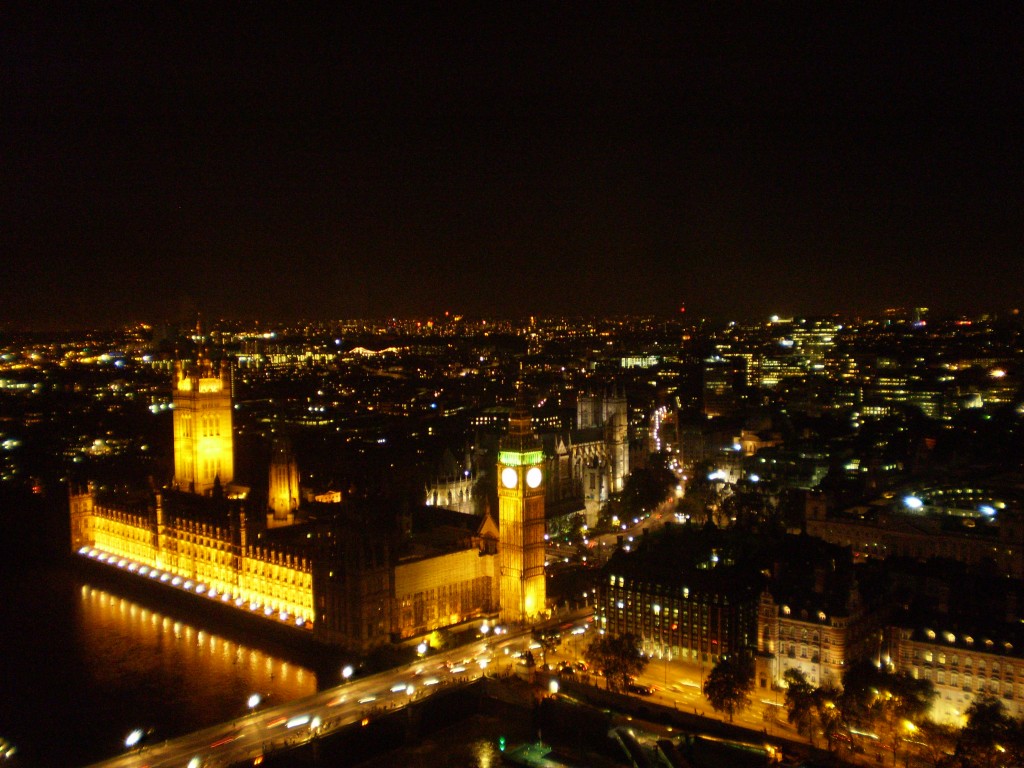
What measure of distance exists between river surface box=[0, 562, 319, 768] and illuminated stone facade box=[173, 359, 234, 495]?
1318cm

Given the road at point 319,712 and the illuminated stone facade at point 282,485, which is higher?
the illuminated stone facade at point 282,485

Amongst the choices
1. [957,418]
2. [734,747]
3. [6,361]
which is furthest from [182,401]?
[6,361]

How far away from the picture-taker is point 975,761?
26375 millimetres

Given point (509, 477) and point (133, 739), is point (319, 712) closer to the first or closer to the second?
point (133, 739)

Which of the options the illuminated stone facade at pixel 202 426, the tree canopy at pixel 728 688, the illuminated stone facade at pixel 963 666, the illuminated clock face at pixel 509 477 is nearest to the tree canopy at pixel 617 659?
the tree canopy at pixel 728 688

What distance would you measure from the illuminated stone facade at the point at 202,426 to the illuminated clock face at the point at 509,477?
24.7m

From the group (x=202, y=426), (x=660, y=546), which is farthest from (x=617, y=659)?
(x=202, y=426)

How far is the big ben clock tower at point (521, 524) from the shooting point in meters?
40.7

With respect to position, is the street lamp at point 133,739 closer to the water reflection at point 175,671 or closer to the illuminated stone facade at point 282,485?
the water reflection at point 175,671

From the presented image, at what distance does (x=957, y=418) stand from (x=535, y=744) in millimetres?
71798

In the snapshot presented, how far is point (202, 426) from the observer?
197 feet

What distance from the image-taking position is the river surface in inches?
1264

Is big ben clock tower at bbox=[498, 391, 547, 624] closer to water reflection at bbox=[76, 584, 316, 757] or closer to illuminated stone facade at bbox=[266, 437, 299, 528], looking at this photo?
water reflection at bbox=[76, 584, 316, 757]

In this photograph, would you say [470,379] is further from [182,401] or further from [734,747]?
[734,747]
